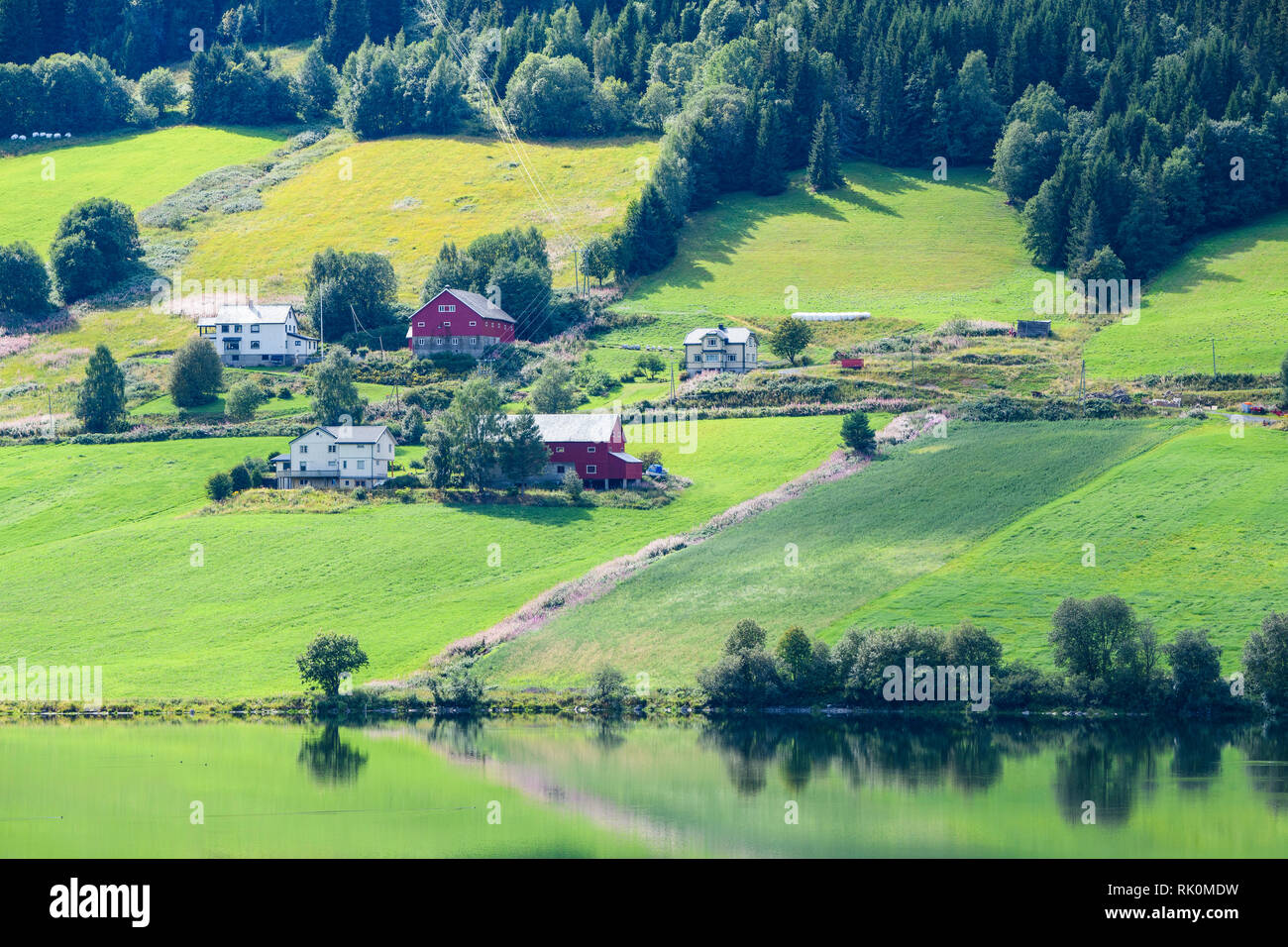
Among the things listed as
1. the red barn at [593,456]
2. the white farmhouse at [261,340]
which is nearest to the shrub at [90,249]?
the white farmhouse at [261,340]

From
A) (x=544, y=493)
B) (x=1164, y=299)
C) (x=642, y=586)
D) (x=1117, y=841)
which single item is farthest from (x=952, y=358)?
(x=1117, y=841)

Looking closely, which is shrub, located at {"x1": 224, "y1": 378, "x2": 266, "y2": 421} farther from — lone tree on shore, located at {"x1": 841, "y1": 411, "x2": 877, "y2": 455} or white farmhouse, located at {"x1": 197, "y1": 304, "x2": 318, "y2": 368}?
lone tree on shore, located at {"x1": 841, "y1": 411, "x2": 877, "y2": 455}

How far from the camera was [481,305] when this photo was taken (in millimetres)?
127938

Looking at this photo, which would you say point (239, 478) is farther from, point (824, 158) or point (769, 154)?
point (824, 158)

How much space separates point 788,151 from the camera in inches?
6432

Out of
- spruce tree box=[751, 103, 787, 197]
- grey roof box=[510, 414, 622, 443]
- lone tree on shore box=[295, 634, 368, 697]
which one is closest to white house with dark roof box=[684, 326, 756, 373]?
grey roof box=[510, 414, 622, 443]

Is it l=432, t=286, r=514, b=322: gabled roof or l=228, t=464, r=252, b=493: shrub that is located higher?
l=432, t=286, r=514, b=322: gabled roof

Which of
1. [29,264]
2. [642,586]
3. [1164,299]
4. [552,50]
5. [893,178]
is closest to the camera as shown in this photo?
[642,586]

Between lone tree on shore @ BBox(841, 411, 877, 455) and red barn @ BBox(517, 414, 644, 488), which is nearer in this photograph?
lone tree on shore @ BBox(841, 411, 877, 455)

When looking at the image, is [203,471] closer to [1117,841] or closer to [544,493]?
[544,493]

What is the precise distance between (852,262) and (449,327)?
39.0 meters

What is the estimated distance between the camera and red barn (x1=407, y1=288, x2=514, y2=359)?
411ft

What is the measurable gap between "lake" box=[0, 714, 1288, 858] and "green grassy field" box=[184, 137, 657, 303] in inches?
3310
